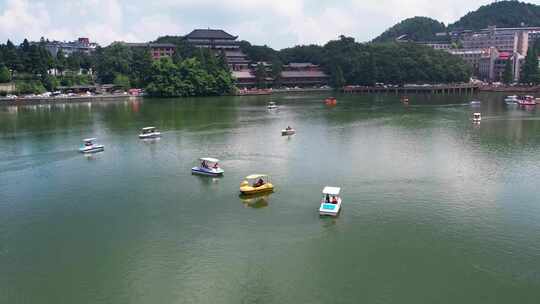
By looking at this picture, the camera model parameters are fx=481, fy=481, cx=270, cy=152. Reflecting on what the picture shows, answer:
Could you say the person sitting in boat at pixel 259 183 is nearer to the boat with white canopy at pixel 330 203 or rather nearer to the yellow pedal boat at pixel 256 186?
the yellow pedal boat at pixel 256 186

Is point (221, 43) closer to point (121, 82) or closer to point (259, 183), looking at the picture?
point (121, 82)

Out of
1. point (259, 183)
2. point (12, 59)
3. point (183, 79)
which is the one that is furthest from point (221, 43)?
point (259, 183)

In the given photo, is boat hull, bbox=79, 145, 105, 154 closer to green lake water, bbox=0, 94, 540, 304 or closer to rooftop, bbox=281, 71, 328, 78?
green lake water, bbox=0, 94, 540, 304

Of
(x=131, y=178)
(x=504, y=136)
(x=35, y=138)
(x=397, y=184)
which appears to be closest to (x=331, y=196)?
(x=397, y=184)

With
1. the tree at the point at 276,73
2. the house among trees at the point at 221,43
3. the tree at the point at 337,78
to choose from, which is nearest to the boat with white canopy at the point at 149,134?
the tree at the point at 276,73

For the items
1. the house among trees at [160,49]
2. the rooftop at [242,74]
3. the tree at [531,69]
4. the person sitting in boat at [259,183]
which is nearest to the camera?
the person sitting in boat at [259,183]

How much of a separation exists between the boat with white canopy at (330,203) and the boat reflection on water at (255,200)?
343cm

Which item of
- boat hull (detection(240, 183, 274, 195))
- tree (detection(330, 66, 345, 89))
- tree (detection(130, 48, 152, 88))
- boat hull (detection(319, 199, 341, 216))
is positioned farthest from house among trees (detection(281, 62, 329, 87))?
boat hull (detection(319, 199, 341, 216))

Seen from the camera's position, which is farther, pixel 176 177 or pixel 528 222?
pixel 176 177

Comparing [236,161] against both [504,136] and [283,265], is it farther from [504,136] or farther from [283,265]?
[504,136]

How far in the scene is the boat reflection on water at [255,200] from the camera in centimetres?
2653

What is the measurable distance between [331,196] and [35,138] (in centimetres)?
3596

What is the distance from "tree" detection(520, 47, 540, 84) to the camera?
113m

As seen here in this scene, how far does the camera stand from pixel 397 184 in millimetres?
30000
